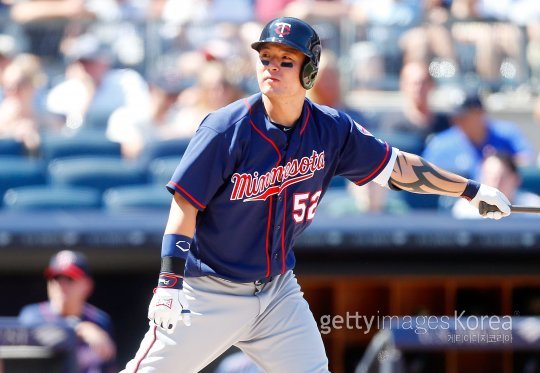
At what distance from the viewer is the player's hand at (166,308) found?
320 centimetres

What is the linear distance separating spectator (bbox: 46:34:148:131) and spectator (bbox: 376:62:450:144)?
68.3 inches

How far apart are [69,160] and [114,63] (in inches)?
54.8

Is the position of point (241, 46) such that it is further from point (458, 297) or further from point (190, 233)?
point (190, 233)

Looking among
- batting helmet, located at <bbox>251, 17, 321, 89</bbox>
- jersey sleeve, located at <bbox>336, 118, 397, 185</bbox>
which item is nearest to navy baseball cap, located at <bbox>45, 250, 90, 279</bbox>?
jersey sleeve, located at <bbox>336, 118, 397, 185</bbox>

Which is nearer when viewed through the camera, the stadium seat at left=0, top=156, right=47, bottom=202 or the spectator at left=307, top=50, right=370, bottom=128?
the stadium seat at left=0, top=156, right=47, bottom=202

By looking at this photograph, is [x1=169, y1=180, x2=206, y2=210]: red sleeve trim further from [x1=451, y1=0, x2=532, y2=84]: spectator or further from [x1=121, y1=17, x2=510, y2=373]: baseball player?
[x1=451, y1=0, x2=532, y2=84]: spectator

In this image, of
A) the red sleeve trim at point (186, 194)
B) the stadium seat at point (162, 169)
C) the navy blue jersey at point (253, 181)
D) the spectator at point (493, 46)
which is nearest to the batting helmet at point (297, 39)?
the navy blue jersey at point (253, 181)

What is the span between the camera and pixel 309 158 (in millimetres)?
3510

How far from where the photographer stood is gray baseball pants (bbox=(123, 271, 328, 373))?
10.9ft

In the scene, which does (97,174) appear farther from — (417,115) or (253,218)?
(253,218)

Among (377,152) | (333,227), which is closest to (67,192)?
(333,227)

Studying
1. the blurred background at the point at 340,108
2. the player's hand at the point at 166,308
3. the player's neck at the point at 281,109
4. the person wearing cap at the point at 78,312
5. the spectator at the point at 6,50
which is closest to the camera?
the player's hand at the point at 166,308

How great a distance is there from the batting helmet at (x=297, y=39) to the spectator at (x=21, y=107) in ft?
12.0

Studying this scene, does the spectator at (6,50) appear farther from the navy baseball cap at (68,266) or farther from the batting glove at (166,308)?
the batting glove at (166,308)
